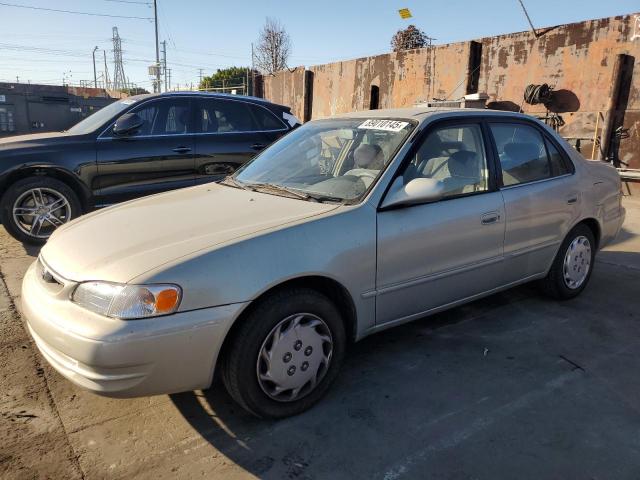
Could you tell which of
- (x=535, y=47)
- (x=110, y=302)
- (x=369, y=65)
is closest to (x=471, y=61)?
(x=535, y=47)

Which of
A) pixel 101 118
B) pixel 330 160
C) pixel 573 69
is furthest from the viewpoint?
pixel 573 69

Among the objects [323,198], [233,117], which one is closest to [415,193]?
[323,198]

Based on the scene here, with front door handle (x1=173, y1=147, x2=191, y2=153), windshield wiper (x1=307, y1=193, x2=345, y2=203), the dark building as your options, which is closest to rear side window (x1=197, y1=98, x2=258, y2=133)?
front door handle (x1=173, y1=147, x2=191, y2=153)

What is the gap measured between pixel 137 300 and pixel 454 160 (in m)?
2.29

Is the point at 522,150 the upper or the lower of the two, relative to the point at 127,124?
lower

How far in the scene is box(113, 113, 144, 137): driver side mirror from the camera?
19.0 ft

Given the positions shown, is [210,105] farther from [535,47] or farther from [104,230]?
[535,47]

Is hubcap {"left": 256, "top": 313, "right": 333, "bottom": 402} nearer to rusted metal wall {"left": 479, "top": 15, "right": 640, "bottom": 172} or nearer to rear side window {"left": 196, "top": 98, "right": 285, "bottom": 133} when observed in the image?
rear side window {"left": 196, "top": 98, "right": 285, "bottom": 133}

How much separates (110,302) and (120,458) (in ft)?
2.53

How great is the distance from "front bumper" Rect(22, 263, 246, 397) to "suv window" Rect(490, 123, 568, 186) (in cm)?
238

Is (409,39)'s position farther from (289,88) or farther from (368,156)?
(368,156)

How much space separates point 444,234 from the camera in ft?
10.3

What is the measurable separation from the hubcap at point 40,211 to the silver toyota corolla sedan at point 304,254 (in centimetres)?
278

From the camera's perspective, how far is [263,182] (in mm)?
3469
